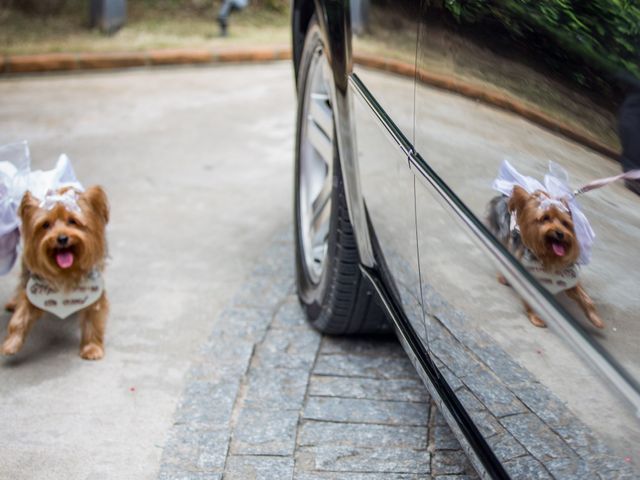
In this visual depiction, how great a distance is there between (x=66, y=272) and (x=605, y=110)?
2.41 meters

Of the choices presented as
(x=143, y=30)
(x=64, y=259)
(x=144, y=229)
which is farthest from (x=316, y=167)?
(x=143, y=30)

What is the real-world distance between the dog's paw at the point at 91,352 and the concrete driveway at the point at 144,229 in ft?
0.10

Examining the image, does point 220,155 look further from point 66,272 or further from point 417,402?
point 417,402

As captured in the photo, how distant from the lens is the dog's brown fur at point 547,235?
1.58m

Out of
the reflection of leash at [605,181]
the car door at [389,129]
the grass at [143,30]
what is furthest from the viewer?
the grass at [143,30]

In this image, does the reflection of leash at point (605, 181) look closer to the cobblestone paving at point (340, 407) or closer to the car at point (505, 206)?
the car at point (505, 206)

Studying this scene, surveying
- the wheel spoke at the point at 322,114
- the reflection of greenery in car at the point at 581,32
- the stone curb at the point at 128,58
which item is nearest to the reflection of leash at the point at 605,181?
the reflection of greenery in car at the point at 581,32

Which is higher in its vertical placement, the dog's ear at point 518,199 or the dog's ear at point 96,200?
the dog's ear at point 518,199

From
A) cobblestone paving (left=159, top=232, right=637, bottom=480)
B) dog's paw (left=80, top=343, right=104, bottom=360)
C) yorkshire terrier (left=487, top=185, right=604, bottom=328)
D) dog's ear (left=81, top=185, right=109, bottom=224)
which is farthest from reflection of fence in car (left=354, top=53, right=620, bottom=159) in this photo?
dog's paw (left=80, top=343, right=104, bottom=360)

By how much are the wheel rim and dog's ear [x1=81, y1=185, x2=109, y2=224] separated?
0.80 m

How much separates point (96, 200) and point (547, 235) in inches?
85.6

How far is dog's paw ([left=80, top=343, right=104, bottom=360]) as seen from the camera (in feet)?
Answer: 11.8

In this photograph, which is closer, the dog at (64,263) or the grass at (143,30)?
the dog at (64,263)

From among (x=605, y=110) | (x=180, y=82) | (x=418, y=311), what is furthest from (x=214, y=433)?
(x=180, y=82)
